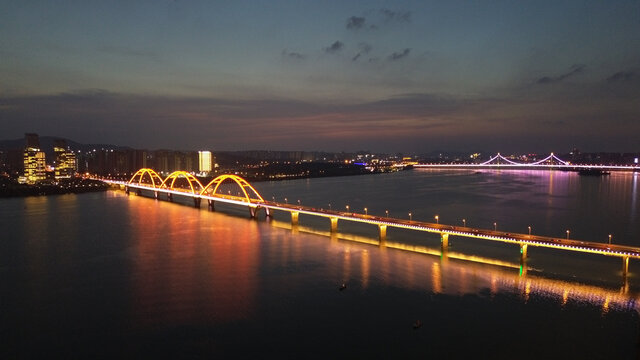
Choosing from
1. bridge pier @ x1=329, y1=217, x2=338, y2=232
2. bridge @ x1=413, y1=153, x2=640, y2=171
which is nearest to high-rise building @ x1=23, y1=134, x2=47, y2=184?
bridge pier @ x1=329, y1=217, x2=338, y2=232

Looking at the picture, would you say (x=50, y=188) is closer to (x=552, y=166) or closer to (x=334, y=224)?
(x=334, y=224)

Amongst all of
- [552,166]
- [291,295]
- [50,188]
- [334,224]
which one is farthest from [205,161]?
[291,295]

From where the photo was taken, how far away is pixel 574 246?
43.5 feet

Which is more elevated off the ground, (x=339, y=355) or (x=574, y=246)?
(x=574, y=246)

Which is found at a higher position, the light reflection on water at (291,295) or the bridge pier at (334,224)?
the bridge pier at (334,224)

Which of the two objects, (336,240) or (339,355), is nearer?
(339,355)

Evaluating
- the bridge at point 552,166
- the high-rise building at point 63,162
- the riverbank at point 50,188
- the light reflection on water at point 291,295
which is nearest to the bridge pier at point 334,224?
the light reflection on water at point 291,295

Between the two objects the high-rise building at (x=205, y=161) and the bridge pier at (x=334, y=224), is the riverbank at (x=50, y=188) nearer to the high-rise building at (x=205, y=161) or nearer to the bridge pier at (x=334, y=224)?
the high-rise building at (x=205, y=161)

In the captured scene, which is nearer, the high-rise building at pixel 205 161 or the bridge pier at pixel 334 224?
the bridge pier at pixel 334 224

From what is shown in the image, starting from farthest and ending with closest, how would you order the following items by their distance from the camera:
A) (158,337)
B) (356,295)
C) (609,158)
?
1. (609,158)
2. (356,295)
3. (158,337)

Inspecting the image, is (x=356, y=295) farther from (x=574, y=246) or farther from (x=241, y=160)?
(x=241, y=160)

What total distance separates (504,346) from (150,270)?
10903 millimetres

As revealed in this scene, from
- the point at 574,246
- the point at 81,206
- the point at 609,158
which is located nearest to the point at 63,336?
the point at 574,246

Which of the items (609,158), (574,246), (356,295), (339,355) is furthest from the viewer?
(609,158)
